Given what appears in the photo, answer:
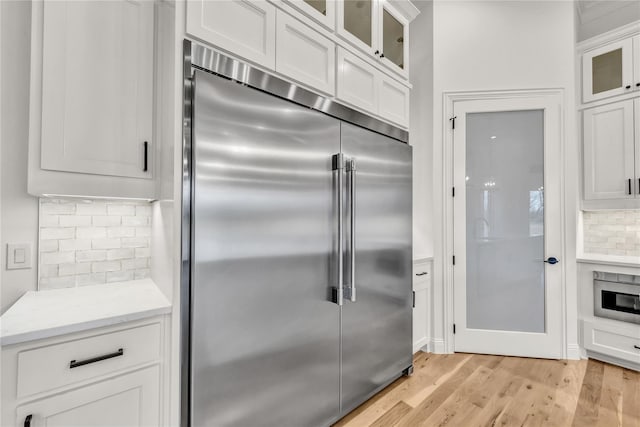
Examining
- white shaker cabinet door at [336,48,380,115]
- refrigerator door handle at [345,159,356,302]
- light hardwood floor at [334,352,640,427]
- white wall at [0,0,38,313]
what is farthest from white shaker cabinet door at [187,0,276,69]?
light hardwood floor at [334,352,640,427]

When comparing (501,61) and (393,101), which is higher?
(501,61)

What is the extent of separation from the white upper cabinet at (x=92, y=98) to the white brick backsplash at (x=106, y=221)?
1.23 ft

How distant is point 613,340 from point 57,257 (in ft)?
13.1

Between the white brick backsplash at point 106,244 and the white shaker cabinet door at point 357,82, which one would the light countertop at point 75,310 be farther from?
the white shaker cabinet door at point 357,82

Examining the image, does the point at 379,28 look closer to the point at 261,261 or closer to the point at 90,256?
the point at 261,261

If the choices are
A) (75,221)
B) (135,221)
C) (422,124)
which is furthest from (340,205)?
(422,124)

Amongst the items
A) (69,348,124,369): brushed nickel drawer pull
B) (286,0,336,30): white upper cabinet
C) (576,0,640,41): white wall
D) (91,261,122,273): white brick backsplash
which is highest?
(576,0,640,41): white wall

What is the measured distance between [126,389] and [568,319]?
333 centimetres

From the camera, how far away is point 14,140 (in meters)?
1.50

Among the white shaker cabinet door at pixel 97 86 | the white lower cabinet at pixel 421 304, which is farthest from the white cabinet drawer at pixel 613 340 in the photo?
the white shaker cabinet door at pixel 97 86

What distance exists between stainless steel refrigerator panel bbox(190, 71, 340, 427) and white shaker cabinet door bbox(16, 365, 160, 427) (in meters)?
0.16

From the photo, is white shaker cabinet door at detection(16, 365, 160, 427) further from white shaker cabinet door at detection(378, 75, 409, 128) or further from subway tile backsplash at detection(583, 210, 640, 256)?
subway tile backsplash at detection(583, 210, 640, 256)

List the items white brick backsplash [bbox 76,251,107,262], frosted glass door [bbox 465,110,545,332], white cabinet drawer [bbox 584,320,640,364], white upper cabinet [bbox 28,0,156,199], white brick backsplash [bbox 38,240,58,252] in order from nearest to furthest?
white upper cabinet [bbox 28,0,156,199] → white brick backsplash [bbox 38,240,58,252] → white brick backsplash [bbox 76,251,107,262] → white cabinet drawer [bbox 584,320,640,364] → frosted glass door [bbox 465,110,545,332]

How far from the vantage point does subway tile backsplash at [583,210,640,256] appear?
3145 millimetres
